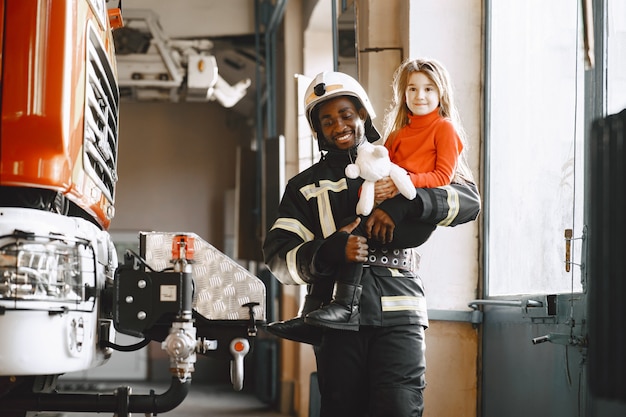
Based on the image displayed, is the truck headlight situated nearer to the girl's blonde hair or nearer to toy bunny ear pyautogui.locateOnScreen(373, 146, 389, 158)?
toy bunny ear pyautogui.locateOnScreen(373, 146, 389, 158)

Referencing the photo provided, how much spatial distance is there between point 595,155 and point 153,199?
1217 cm

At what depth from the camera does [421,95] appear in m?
3.64

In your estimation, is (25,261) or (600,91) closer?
(25,261)

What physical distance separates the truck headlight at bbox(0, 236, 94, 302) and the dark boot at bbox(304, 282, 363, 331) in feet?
2.95

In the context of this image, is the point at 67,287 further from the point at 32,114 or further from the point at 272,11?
the point at 272,11

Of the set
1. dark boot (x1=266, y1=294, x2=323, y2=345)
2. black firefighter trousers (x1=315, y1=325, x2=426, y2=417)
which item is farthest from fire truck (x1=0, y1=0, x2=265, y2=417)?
black firefighter trousers (x1=315, y1=325, x2=426, y2=417)

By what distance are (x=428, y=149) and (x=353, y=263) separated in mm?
516

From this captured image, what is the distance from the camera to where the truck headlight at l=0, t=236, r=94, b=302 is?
3369 mm

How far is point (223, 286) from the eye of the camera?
4188 millimetres

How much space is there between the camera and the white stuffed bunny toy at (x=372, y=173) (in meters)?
3.42

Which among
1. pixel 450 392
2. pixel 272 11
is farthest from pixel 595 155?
pixel 272 11

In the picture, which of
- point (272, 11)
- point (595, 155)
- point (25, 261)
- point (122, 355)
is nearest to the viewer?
point (595, 155)

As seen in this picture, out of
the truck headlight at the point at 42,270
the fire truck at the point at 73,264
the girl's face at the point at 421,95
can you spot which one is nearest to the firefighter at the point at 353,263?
the girl's face at the point at 421,95

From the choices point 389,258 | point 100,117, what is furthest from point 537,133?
point 100,117
